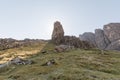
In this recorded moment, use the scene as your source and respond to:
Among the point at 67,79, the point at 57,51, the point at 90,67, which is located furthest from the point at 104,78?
the point at 57,51

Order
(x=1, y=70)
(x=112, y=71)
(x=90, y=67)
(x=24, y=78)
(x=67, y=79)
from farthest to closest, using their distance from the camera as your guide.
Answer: (x=1, y=70) < (x=90, y=67) < (x=112, y=71) < (x=24, y=78) < (x=67, y=79)

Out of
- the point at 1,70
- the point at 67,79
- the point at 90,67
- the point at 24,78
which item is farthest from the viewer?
the point at 1,70

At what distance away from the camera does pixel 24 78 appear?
246 feet

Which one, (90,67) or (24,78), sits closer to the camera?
(24,78)

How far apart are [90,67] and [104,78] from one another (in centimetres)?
3188

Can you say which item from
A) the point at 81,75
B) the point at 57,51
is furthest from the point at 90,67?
the point at 57,51

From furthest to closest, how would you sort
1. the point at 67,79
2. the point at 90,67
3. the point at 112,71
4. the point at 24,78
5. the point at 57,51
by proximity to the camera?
the point at 57,51
the point at 90,67
the point at 112,71
the point at 24,78
the point at 67,79

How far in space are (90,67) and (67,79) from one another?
3401 cm

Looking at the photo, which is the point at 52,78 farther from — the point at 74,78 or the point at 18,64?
the point at 18,64

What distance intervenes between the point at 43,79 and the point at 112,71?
30.5m

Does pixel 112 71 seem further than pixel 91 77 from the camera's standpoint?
Yes

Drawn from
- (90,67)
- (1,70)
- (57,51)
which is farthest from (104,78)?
(57,51)

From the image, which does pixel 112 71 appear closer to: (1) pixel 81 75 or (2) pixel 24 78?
(1) pixel 81 75

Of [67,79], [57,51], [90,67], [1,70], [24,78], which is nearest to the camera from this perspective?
[67,79]
